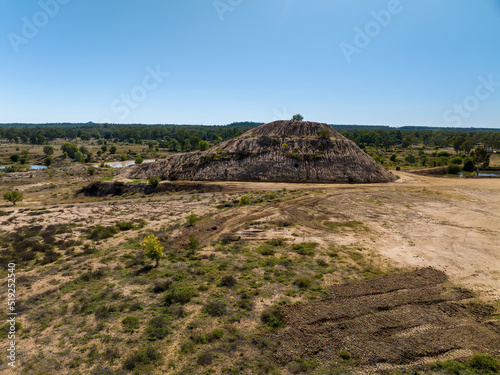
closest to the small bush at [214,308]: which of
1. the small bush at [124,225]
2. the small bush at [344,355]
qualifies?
the small bush at [344,355]

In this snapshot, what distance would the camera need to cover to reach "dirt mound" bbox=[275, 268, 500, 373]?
45.2ft

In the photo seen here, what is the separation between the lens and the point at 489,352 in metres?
13.8

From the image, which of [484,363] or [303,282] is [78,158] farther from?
[484,363]

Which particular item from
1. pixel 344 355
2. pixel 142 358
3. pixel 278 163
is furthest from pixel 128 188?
pixel 344 355

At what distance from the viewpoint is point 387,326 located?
51.5 feet

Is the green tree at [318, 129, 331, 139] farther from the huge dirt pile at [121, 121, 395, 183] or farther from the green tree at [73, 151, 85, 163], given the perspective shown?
the green tree at [73, 151, 85, 163]

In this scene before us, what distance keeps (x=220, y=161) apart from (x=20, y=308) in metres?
58.6

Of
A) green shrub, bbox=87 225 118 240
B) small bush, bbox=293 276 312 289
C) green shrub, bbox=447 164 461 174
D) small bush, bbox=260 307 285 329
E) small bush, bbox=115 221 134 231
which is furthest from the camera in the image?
green shrub, bbox=447 164 461 174

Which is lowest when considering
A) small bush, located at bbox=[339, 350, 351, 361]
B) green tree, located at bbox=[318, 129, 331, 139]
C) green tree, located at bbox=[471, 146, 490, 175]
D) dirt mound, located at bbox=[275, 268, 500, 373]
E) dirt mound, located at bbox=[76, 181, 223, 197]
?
small bush, located at bbox=[339, 350, 351, 361]

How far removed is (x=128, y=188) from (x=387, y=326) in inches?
2428

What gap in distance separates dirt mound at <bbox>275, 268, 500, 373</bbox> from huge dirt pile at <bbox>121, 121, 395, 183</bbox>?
4967cm

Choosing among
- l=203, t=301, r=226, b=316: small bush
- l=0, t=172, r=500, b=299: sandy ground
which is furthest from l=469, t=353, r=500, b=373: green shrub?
l=203, t=301, r=226, b=316: small bush

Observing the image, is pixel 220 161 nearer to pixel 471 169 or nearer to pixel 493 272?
pixel 493 272

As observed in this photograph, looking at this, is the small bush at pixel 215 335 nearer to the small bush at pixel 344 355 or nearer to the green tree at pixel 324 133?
the small bush at pixel 344 355
